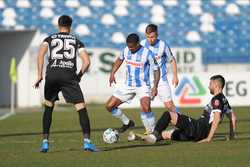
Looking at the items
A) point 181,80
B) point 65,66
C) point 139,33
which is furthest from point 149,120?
point 139,33

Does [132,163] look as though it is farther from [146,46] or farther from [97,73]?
[97,73]

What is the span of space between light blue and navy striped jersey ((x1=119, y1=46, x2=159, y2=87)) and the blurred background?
1569cm

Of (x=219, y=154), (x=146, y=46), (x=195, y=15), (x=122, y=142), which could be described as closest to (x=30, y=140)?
(x=122, y=142)

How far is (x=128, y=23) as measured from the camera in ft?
122

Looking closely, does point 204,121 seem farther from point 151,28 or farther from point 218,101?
point 151,28

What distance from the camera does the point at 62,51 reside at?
10750mm

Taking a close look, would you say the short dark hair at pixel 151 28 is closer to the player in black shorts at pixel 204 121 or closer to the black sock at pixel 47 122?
the player in black shorts at pixel 204 121

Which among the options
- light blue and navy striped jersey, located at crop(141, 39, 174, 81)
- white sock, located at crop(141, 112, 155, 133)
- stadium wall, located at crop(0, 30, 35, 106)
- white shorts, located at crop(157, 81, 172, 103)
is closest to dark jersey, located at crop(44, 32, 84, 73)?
white sock, located at crop(141, 112, 155, 133)

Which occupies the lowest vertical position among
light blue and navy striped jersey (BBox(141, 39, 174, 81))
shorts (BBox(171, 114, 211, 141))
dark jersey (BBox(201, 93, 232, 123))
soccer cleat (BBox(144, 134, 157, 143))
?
soccer cleat (BBox(144, 134, 157, 143))

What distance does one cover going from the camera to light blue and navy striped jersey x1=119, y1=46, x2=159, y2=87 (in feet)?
43.3

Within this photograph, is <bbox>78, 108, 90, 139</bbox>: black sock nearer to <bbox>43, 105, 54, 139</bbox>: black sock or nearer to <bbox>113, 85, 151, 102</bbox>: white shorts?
<bbox>43, 105, 54, 139</bbox>: black sock

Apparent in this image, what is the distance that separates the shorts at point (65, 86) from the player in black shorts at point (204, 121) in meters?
1.91

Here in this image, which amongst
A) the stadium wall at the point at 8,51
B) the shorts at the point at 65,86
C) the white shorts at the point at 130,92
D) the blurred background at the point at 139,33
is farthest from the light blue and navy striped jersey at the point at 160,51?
the stadium wall at the point at 8,51

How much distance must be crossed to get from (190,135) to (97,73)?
19635mm
